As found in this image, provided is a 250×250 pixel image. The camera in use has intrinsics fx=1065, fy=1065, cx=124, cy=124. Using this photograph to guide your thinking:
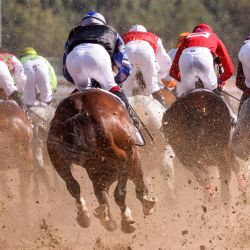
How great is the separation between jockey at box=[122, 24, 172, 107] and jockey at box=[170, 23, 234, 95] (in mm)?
1781

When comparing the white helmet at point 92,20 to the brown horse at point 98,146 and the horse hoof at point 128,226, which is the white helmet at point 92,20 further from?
the horse hoof at point 128,226

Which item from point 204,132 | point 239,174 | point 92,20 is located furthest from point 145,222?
point 92,20

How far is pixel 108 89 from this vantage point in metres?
10.4

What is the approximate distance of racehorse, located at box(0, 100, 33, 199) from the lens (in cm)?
1210

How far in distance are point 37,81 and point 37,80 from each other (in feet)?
0.07

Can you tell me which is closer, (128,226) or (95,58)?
(128,226)

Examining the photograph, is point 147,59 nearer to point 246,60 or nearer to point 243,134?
point 246,60

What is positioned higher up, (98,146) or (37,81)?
(98,146)

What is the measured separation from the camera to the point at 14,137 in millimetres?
12227

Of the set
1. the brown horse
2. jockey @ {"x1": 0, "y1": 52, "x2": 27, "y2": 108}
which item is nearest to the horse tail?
the brown horse

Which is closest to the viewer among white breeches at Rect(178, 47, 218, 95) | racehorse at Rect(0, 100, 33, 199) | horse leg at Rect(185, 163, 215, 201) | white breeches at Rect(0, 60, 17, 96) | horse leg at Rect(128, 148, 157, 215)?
horse leg at Rect(128, 148, 157, 215)

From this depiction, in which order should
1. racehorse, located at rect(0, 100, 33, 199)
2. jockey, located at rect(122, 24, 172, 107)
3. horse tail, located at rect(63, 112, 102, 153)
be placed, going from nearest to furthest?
horse tail, located at rect(63, 112, 102, 153), racehorse, located at rect(0, 100, 33, 199), jockey, located at rect(122, 24, 172, 107)

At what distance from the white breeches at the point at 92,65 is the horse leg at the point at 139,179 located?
2.73 ft

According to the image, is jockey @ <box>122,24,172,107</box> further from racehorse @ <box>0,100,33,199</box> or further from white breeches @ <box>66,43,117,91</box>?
white breeches @ <box>66,43,117,91</box>
